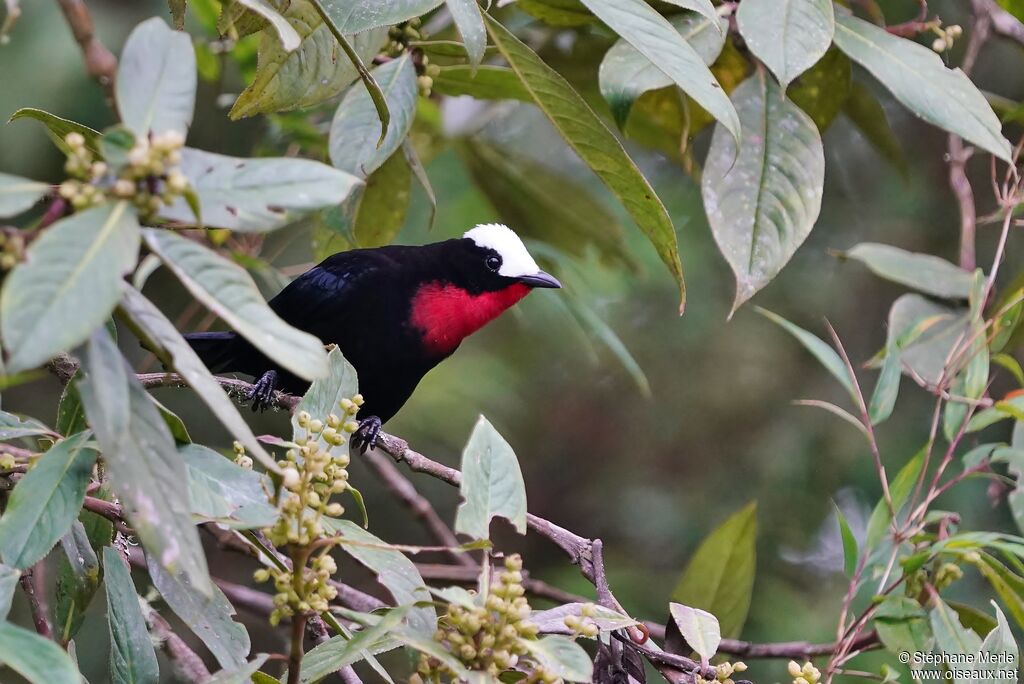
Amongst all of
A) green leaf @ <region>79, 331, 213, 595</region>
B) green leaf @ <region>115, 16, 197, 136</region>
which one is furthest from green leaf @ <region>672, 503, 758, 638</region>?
green leaf @ <region>115, 16, 197, 136</region>

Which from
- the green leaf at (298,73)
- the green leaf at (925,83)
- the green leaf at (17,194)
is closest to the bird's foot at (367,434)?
the green leaf at (298,73)

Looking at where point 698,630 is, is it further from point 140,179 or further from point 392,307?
point 392,307

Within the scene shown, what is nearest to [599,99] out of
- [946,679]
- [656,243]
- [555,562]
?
[656,243]

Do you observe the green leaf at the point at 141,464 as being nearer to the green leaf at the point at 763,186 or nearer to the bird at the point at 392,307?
the green leaf at the point at 763,186

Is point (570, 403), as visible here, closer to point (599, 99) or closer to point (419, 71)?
point (599, 99)

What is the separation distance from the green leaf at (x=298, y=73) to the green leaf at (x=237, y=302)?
1.04 metres

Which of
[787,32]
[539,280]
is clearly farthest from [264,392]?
[787,32]

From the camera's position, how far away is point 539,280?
3.43m

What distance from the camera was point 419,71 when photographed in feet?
8.97

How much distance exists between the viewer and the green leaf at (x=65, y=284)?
3.10 ft

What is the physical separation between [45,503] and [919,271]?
2416mm

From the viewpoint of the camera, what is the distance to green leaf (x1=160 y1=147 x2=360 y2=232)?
1.14 metres

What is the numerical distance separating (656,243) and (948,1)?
325 cm

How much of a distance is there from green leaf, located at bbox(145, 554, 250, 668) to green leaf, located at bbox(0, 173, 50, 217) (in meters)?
0.60
